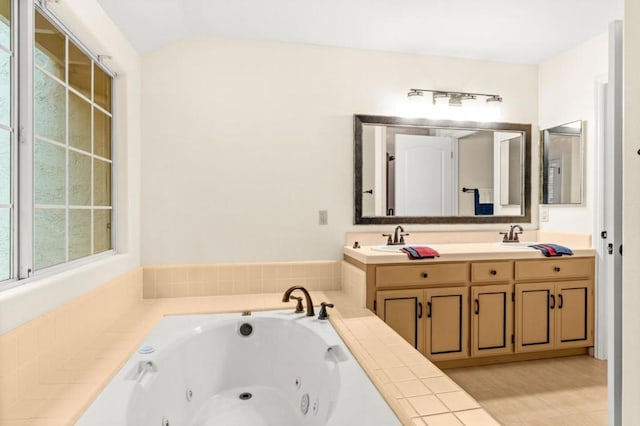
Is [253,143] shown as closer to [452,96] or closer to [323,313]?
[323,313]

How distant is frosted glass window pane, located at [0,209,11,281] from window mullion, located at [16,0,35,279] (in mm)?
32

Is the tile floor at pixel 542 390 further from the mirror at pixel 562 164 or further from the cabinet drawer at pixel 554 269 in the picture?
the mirror at pixel 562 164

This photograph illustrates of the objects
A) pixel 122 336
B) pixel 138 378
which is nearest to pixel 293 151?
pixel 122 336

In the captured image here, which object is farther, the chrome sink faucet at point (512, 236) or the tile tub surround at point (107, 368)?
the chrome sink faucet at point (512, 236)

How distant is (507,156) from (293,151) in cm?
189

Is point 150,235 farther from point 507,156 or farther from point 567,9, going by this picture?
point 567,9

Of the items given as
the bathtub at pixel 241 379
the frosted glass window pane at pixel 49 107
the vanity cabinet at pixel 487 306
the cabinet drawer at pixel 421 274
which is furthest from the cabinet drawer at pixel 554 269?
the frosted glass window pane at pixel 49 107

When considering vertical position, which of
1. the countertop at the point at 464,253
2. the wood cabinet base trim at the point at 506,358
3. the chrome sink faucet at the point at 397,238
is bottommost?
the wood cabinet base trim at the point at 506,358

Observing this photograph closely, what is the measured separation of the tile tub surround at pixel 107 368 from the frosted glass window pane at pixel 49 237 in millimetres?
232

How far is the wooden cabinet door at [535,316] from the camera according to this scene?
2.67 metres

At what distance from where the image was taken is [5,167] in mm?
1409

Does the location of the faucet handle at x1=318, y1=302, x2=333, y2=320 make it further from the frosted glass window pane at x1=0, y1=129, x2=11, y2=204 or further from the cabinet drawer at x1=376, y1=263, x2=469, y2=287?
the frosted glass window pane at x1=0, y1=129, x2=11, y2=204

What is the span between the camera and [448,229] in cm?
313

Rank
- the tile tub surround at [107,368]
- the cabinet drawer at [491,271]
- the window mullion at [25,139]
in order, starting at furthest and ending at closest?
the cabinet drawer at [491,271], the window mullion at [25,139], the tile tub surround at [107,368]
